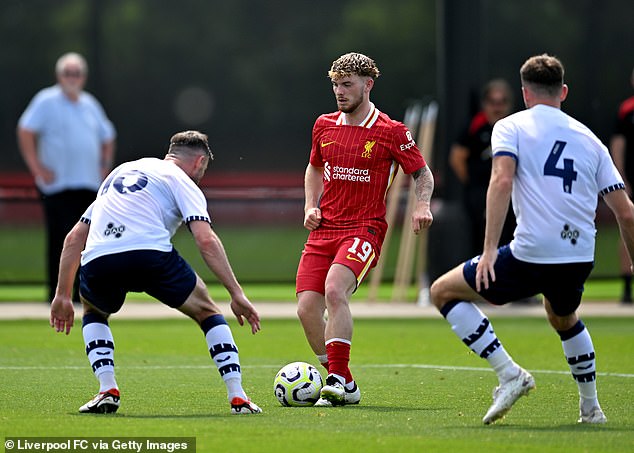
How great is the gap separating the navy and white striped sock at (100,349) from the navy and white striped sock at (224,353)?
564mm

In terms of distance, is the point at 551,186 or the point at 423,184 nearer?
the point at 551,186

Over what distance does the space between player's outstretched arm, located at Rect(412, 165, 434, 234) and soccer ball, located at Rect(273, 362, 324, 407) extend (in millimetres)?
1113

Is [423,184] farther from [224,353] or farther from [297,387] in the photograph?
[224,353]

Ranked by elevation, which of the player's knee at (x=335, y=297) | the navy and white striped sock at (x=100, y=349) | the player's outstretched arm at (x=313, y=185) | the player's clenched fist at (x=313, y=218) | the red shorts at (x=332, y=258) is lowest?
the navy and white striped sock at (x=100, y=349)

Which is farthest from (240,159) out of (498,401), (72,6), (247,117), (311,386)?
(498,401)

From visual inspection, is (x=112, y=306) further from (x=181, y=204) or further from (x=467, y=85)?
(x=467, y=85)

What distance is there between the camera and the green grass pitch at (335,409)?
667 centimetres

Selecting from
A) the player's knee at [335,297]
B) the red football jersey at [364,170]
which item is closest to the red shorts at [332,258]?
the red football jersey at [364,170]

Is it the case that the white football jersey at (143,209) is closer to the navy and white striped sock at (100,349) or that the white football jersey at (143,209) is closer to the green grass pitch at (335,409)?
the navy and white striped sock at (100,349)

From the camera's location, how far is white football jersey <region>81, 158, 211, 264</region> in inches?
297

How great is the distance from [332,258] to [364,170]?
597 millimetres

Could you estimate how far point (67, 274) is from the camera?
770 centimetres

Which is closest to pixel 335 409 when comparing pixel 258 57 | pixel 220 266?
pixel 220 266

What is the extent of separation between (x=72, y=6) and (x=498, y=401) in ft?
39.8
